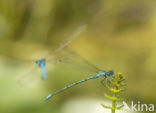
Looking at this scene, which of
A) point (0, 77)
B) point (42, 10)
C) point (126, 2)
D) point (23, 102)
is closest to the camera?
point (23, 102)

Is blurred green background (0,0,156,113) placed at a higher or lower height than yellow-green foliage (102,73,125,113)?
higher

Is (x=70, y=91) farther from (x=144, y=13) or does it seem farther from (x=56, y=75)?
(x=144, y=13)

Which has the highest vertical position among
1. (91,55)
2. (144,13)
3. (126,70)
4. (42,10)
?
(144,13)

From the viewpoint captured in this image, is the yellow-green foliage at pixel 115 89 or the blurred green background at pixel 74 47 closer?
the yellow-green foliage at pixel 115 89

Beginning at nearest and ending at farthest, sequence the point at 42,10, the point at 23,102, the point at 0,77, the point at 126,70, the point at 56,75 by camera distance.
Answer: the point at 23,102
the point at 0,77
the point at 56,75
the point at 126,70
the point at 42,10

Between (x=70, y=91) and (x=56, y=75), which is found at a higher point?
(x=56, y=75)

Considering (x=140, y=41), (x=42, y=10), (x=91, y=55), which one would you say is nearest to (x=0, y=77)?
(x=42, y=10)

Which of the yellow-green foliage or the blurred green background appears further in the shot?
the blurred green background

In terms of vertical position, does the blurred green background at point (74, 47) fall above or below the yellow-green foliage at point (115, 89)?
above
